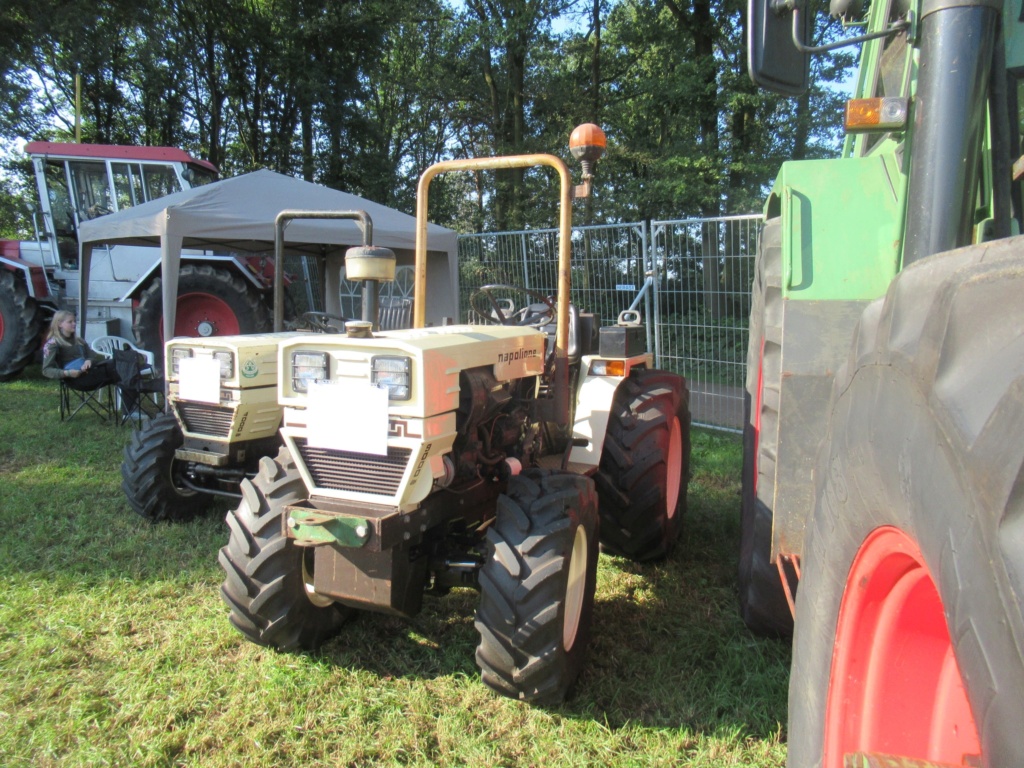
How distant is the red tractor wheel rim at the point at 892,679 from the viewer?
102 cm

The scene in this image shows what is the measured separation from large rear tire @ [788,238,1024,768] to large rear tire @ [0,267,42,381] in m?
9.99

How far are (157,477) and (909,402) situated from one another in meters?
4.05

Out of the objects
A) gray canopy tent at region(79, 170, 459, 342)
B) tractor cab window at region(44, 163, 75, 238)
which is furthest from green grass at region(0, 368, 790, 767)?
tractor cab window at region(44, 163, 75, 238)

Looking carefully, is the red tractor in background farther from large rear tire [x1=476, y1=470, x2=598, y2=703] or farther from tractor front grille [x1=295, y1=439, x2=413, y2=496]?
large rear tire [x1=476, y1=470, x2=598, y2=703]

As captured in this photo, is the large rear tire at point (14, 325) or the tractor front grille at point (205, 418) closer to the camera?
the tractor front grille at point (205, 418)

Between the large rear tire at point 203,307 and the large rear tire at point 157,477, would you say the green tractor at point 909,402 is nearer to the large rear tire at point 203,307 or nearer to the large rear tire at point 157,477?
the large rear tire at point 157,477

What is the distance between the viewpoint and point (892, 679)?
3.53ft

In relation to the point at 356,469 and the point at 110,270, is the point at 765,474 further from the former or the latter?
the point at 110,270

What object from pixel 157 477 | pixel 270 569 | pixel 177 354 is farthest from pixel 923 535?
pixel 157 477

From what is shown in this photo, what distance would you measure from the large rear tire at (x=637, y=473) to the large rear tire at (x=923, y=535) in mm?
1967

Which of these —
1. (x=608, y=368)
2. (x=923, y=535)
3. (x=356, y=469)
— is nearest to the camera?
(x=923, y=535)

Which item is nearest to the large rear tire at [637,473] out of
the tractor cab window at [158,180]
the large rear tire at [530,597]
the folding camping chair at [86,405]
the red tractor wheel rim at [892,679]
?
the large rear tire at [530,597]

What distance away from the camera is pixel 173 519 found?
4.15m

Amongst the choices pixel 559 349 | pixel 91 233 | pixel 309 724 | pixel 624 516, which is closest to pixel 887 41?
pixel 559 349
